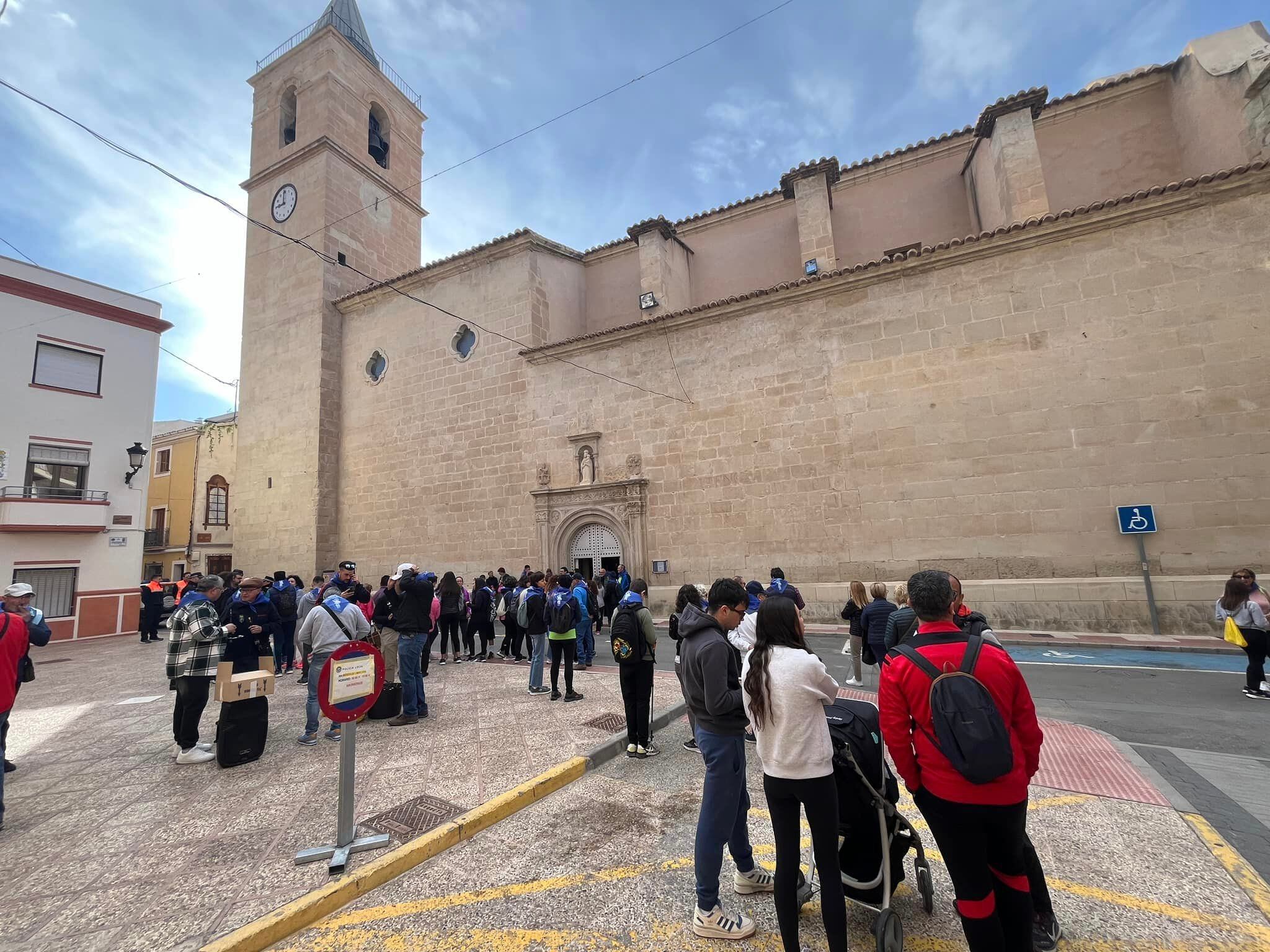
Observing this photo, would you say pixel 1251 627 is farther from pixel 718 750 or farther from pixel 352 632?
pixel 352 632

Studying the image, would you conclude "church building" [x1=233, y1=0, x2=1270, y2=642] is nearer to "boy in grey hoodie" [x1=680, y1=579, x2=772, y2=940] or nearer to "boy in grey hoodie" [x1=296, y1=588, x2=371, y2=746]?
"boy in grey hoodie" [x1=296, y1=588, x2=371, y2=746]

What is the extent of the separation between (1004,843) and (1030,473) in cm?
1148

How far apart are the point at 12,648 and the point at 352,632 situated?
8.06 feet

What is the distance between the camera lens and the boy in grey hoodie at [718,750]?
2.80m

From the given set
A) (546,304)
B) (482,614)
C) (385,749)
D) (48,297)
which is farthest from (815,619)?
(48,297)

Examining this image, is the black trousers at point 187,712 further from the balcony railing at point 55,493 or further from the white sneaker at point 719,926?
the balcony railing at point 55,493

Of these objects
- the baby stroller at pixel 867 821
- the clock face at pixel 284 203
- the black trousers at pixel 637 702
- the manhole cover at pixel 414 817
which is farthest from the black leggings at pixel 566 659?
the clock face at pixel 284 203

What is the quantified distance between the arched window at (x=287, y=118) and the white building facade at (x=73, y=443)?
12205 millimetres

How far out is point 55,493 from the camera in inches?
578

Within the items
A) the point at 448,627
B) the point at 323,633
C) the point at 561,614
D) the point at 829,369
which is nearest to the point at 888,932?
the point at 561,614

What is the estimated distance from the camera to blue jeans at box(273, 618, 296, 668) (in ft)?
31.0

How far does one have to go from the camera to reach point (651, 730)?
230 inches

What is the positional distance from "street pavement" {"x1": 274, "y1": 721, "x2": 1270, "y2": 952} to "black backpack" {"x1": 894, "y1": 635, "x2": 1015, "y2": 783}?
1.30 meters

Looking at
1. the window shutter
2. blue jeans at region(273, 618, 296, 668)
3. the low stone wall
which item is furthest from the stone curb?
the window shutter
